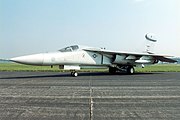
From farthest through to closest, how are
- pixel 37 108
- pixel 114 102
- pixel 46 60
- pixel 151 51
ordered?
pixel 151 51
pixel 46 60
pixel 114 102
pixel 37 108

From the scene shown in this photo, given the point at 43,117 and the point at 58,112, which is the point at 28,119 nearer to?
the point at 43,117

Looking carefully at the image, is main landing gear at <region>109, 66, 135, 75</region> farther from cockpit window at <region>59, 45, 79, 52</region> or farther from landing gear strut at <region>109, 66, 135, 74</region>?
cockpit window at <region>59, 45, 79, 52</region>

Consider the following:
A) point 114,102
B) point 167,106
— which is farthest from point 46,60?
point 167,106

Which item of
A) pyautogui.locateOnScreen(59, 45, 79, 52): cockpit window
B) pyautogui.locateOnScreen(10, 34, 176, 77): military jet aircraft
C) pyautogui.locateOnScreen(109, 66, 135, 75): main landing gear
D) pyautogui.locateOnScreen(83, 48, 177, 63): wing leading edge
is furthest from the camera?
pyautogui.locateOnScreen(109, 66, 135, 75): main landing gear

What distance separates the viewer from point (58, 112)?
17.3 ft

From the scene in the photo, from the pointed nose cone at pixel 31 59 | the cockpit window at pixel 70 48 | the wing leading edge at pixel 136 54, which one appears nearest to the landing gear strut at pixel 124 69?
the wing leading edge at pixel 136 54

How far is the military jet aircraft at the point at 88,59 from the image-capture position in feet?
52.0

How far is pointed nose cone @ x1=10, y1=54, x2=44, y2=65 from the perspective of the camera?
14.8 m

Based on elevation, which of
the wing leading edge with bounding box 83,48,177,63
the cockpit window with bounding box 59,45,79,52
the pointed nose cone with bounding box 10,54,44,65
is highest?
the cockpit window with bounding box 59,45,79,52

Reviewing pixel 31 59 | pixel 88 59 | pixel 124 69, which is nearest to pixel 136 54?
pixel 124 69

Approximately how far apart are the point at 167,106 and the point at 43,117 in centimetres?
315

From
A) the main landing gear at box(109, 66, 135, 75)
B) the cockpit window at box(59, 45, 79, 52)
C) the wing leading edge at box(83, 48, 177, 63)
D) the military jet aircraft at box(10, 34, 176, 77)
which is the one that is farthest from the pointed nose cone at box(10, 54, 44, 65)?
the main landing gear at box(109, 66, 135, 75)

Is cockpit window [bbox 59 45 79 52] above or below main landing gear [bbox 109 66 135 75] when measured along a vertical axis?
above

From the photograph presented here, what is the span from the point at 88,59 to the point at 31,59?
499cm
